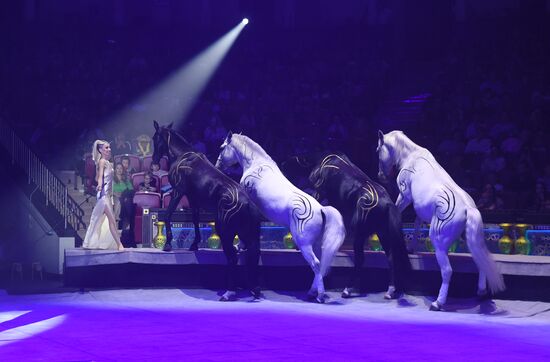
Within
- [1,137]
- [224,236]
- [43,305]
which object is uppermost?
[1,137]

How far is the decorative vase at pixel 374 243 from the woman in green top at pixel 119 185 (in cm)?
436

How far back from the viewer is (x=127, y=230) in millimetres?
13766

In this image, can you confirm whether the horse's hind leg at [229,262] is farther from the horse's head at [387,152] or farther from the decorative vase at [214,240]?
the horse's head at [387,152]

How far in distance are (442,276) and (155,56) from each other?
1531 cm

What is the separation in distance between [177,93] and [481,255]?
46.6 feet

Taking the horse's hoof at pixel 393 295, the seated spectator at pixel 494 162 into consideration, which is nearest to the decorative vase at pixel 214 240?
the horse's hoof at pixel 393 295

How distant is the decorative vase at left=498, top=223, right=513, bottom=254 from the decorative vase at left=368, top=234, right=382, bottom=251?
1722 mm

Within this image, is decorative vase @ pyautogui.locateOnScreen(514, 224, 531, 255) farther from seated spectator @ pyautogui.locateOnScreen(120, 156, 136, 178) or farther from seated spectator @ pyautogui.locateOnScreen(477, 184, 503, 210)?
seated spectator @ pyautogui.locateOnScreen(120, 156, 136, 178)

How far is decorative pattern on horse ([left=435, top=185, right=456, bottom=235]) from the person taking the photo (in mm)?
10422

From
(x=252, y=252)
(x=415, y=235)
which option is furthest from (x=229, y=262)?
(x=415, y=235)

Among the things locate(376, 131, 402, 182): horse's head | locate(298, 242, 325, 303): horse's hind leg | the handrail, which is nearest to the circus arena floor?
locate(298, 242, 325, 303): horse's hind leg

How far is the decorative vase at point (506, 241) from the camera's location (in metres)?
11.7

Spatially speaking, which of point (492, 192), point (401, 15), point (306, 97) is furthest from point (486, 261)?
point (401, 15)

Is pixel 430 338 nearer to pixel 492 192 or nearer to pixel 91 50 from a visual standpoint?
pixel 492 192
